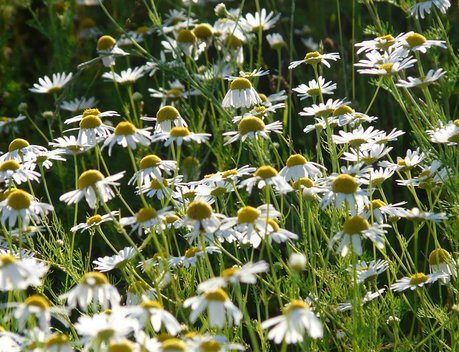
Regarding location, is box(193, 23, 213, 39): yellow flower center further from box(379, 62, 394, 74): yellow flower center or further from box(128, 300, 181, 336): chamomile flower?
box(128, 300, 181, 336): chamomile flower

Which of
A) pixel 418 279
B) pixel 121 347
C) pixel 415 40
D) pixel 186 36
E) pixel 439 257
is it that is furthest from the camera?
pixel 186 36

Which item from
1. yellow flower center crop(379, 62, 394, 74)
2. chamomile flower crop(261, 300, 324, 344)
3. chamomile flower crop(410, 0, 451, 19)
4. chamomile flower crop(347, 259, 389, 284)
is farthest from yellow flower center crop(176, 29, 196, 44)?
chamomile flower crop(261, 300, 324, 344)

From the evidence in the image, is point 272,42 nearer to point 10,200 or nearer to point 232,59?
point 232,59

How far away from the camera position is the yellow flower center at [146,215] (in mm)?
2576

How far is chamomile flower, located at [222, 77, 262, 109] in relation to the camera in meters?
3.46

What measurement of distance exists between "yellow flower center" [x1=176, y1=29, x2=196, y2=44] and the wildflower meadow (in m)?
0.01

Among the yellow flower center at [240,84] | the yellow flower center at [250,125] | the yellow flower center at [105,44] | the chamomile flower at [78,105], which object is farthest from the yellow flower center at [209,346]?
the chamomile flower at [78,105]

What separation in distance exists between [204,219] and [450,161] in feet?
2.94

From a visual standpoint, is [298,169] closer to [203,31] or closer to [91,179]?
[91,179]

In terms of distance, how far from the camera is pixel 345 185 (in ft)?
8.83

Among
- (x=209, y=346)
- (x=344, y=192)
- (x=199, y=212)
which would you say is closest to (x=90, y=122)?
(x=199, y=212)

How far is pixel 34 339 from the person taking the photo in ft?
6.86

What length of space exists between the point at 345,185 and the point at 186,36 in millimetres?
1936

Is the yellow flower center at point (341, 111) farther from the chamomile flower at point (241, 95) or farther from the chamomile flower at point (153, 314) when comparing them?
the chamomile flower at point (153, 314)
